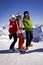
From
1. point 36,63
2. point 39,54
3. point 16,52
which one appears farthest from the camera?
point 16,52

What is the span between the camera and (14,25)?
31.3 ft

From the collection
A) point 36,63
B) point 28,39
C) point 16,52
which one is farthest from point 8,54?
point 36,63

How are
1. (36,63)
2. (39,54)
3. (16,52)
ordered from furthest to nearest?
(16,52), (39,54), (36,63)

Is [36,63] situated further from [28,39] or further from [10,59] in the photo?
[28,39]

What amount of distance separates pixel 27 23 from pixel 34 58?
1.89 metres

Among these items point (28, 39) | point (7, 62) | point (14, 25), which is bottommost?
point (7, 62)

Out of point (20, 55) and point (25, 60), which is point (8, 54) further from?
point (25, 60)

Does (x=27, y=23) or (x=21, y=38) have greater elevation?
(x=27, y=23)

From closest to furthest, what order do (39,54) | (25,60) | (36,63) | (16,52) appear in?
(36,63)
(25,60)
(39,54)
(16,52)

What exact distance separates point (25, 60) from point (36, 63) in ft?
2.09

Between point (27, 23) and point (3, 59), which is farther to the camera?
point (27, 23)

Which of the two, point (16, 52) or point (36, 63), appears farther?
Answer: point (16, 52)

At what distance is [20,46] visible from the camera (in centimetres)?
982

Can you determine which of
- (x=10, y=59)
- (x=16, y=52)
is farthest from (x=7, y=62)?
(x=16, y=52)
